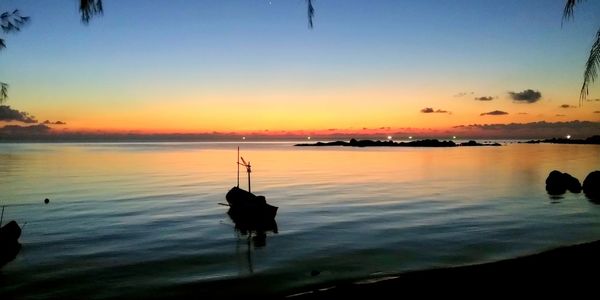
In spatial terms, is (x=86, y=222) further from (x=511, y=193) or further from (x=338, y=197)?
(x=511, y=193)

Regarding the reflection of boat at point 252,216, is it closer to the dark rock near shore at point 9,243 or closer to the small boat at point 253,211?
the small boat at point 253,211

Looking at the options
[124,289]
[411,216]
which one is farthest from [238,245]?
[411,216]

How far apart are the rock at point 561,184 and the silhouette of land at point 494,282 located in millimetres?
28492

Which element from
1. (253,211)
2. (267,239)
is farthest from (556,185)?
(267,239)

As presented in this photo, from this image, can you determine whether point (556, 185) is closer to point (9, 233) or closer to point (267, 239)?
point (267, 239)

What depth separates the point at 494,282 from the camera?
9.18m

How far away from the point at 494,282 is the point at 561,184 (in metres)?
32.2

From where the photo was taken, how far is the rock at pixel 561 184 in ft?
116

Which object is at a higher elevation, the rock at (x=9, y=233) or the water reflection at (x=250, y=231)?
the rock at (x=9, y=233)

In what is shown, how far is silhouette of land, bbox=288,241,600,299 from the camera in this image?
850 cm

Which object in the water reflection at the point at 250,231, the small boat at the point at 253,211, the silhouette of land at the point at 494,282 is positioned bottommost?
the water reflection at the point at 250,231

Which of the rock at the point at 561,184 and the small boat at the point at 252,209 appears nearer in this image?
the small boat at the point at 252,209

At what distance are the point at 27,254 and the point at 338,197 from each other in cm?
2153

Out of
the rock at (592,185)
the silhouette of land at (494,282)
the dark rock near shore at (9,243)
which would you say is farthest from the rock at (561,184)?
the dark rock near shore at (9,243)
